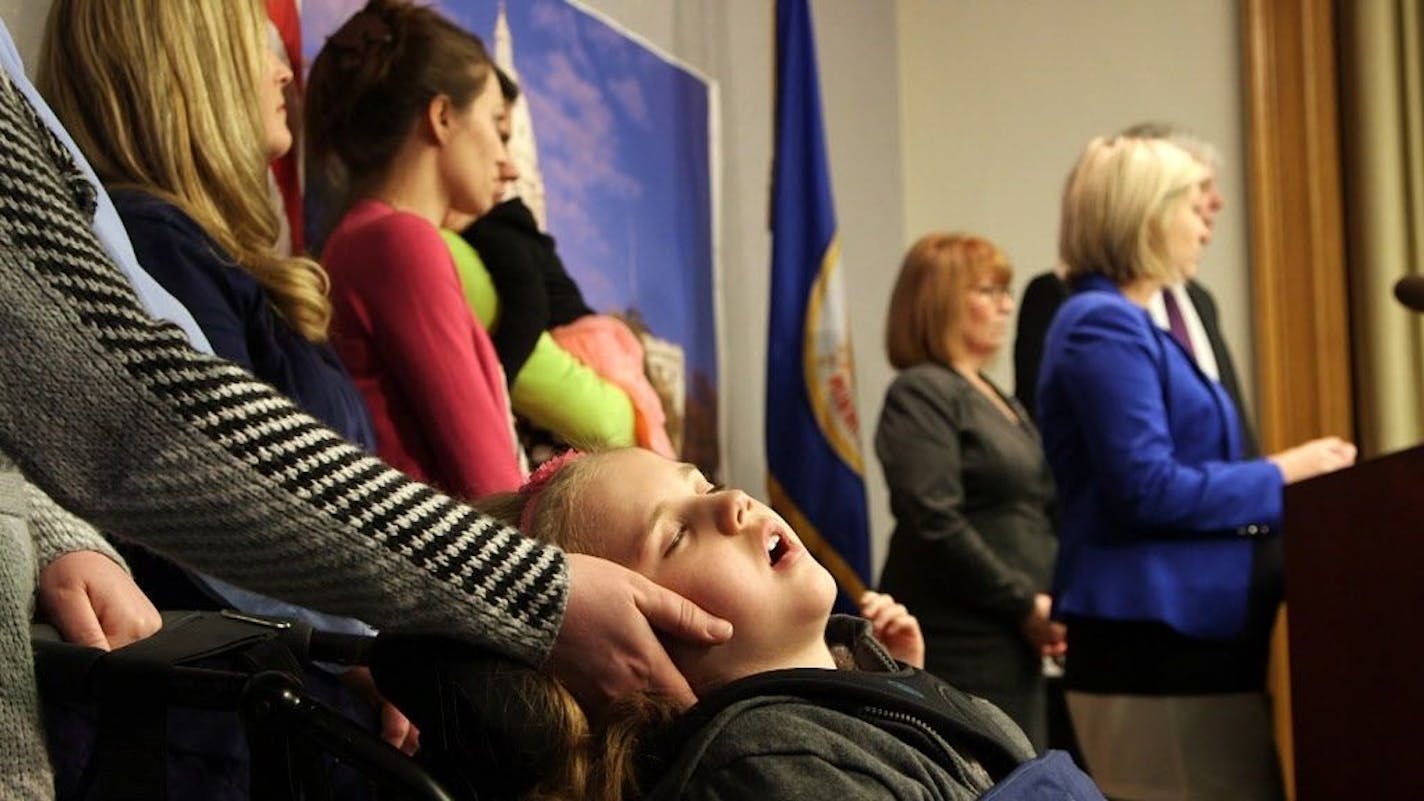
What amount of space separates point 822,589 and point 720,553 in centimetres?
9

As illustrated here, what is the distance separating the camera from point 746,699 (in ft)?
4.39

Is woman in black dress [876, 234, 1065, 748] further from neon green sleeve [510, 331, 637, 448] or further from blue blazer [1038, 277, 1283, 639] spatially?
neon green sleeve [510, 331, 637, 448]

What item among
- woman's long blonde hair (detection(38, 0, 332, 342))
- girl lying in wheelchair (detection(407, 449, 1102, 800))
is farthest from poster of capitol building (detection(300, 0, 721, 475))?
girl lying in wheelchair (detection(407, 449, 1102, 800))

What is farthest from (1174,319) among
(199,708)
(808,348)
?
(199,708)

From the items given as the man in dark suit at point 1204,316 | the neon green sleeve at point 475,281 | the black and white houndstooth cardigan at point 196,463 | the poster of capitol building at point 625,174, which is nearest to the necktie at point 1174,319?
the man in dark suit at point 1204,316

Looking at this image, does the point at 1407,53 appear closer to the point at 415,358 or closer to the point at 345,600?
the point at 415,358

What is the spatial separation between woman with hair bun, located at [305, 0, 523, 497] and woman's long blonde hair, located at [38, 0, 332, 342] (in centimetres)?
37

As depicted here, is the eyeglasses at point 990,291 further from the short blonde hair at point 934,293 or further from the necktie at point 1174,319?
the necktie at point 1174,319

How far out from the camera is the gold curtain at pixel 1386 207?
17.7ft

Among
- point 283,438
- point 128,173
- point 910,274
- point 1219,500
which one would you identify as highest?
point 128,173

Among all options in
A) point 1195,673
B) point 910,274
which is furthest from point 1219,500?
point 910,274

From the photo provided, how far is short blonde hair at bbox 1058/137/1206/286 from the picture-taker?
11.3 ft

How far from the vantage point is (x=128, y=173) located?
84.3 inches

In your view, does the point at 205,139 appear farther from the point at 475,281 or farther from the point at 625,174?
the point at 625,174
